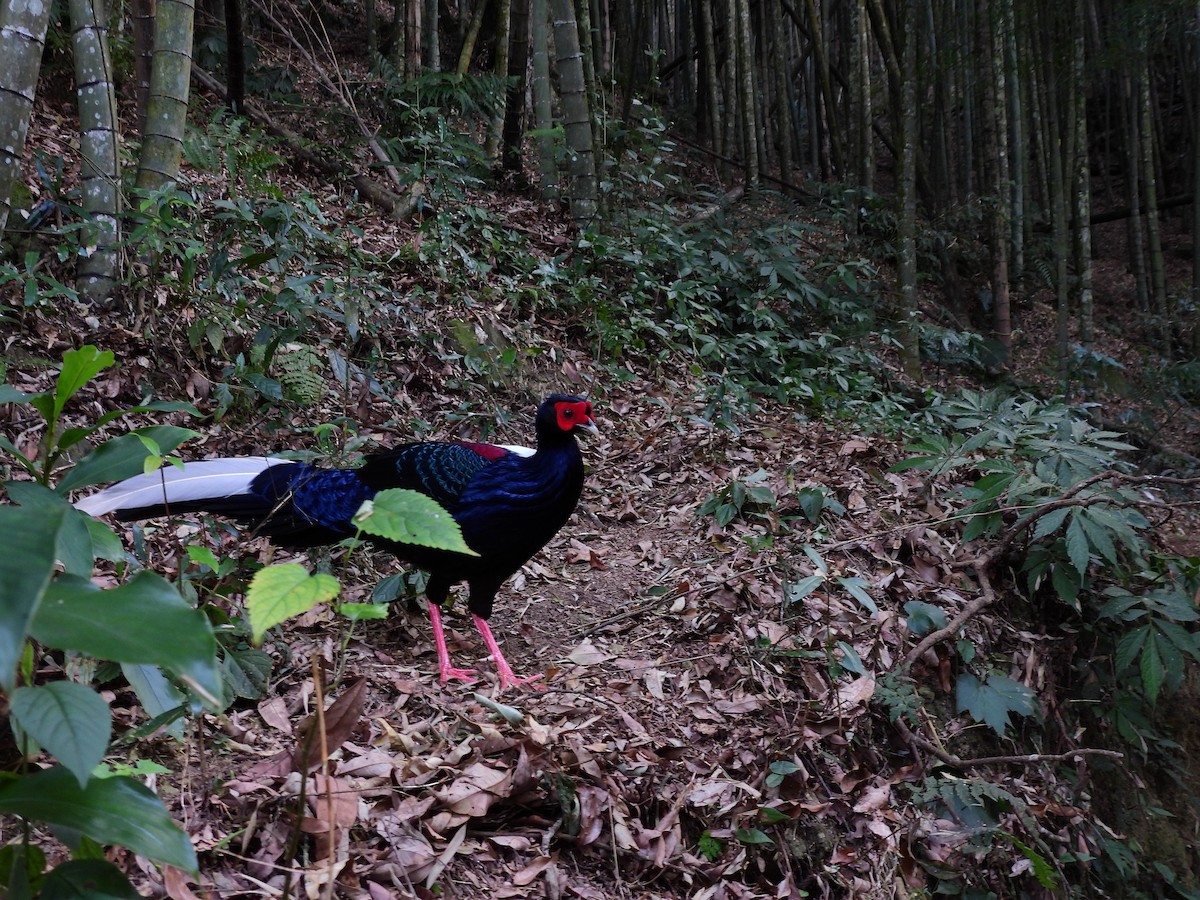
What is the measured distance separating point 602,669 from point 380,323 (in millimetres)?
2408

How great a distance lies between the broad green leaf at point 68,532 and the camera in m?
1.27

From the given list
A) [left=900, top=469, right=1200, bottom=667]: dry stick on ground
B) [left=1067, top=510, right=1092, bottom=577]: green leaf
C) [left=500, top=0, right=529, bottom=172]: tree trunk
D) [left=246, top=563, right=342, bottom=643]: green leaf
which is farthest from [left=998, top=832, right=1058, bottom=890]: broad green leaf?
[left=500, top=0, right=529, bottom=172]: tree trunk

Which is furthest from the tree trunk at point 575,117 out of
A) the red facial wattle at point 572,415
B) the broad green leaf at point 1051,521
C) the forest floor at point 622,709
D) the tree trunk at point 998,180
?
the broad green leaf at point 1051,521

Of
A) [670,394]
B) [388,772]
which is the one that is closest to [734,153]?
[670,394]

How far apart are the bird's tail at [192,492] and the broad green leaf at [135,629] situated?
54.1 inches

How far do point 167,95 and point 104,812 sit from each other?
3.56 metres

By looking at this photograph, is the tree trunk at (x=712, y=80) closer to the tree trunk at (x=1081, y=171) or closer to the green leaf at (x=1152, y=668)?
the tree trunk at (x=1081, y=171)

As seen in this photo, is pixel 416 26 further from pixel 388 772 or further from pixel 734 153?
pixel 388 772

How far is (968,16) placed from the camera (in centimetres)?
872

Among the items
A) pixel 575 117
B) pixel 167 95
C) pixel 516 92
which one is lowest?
pixel 167 95

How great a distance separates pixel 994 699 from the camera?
3008 millimetres

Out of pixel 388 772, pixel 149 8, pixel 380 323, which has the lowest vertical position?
pixel 388 772

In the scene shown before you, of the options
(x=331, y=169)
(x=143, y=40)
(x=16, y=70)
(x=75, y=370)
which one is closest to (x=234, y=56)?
(x=331, y=169)

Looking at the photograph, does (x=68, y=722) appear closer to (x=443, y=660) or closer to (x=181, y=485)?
(x=181, y=485)
